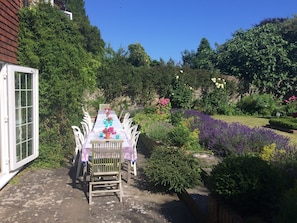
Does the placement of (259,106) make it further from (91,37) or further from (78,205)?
(78,205)

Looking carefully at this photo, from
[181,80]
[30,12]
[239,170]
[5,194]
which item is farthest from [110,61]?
[239,170]

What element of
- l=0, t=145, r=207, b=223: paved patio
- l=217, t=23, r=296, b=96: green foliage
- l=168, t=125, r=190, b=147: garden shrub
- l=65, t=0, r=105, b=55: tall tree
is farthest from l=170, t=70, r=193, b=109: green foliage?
l=0, t=145, r=207, b=223: paved patio

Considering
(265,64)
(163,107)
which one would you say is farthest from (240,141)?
(265,64)

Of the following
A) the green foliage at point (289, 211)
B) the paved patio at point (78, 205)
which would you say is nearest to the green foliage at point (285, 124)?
the paved patio at point (78, 205)

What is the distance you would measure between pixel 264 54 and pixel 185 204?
15.3m

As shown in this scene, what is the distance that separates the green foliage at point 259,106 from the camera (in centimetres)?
1489

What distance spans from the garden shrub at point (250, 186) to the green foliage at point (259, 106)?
1317 centimetres

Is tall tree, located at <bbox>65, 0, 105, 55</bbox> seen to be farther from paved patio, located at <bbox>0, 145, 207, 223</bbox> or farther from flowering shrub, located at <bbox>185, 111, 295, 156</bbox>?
paved patio, located at <bbox>0, 145, 207, 223</bbox>

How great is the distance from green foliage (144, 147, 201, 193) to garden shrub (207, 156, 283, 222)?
1257 mm

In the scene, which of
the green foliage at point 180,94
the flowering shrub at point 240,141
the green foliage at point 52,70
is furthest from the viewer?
the green foliage at point 180,94

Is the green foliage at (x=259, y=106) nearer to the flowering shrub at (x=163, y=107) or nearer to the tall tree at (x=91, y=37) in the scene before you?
the flowering shrub at (x=163, y=107)

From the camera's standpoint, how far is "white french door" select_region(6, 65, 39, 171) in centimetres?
465

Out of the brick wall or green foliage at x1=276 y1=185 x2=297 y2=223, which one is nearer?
green foliage at x1=276 y1=185 x2=297 y2=223

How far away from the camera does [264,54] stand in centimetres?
1684
